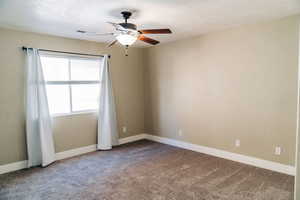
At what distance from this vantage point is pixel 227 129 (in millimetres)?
3844

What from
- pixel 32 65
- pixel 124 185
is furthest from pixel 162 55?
pixel 124 185

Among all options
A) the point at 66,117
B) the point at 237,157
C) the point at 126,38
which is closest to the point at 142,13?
the point at 126,38

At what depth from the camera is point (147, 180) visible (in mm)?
3057

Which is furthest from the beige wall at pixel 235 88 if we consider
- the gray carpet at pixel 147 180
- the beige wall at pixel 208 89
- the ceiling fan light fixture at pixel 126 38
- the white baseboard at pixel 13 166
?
the white baseboard at pixel 13 166

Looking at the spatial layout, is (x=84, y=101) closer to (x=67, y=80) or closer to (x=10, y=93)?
(x=67, y=80)

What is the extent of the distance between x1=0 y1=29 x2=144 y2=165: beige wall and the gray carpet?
49 cm


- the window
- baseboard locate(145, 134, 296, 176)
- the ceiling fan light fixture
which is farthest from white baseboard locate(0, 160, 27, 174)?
baseboard locate(145, 134, 296, 176)

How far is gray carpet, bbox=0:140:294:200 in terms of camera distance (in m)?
2.64

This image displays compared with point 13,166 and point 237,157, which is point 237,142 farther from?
point 13,166

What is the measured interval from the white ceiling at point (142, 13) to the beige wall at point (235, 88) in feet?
1.27

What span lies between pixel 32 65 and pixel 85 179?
223 centimetres

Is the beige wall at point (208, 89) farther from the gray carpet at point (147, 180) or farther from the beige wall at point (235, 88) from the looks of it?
the gray carpet at point (147, 180)

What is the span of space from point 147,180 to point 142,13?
2446mm

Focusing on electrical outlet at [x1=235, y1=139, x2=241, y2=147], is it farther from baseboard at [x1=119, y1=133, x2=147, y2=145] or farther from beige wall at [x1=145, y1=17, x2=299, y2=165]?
baseboard at [x1=119, y1=133, x2=147, y2=145]
